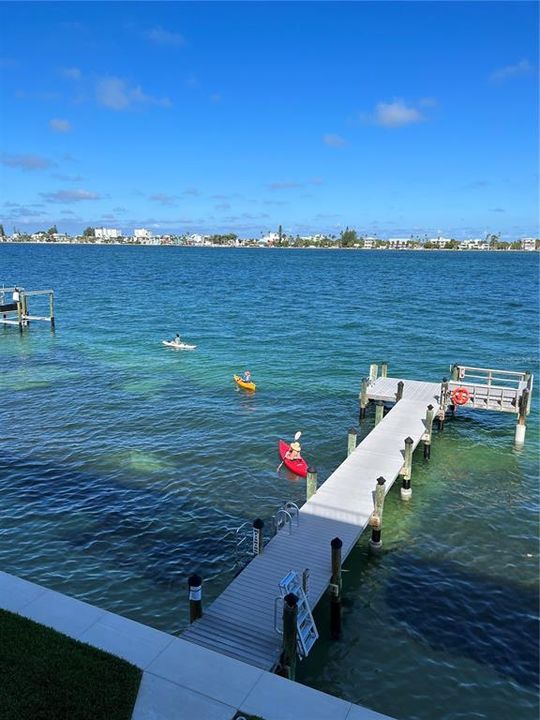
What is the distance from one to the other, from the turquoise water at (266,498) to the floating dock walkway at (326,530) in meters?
1.10

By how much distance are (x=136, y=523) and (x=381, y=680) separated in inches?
384

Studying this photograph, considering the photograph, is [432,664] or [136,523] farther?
[136,523]

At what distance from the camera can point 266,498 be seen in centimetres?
2180

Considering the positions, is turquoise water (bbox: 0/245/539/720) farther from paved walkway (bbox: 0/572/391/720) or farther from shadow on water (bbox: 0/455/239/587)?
paved walkway (bbox: 0/572/391/720)

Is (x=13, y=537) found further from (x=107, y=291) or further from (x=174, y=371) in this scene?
(x=107, y=291)

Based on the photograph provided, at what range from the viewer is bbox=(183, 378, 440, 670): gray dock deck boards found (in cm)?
1323

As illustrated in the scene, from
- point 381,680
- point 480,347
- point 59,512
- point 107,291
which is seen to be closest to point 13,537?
point 59,512

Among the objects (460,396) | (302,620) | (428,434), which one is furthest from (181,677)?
(460,396)

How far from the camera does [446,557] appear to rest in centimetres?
1830

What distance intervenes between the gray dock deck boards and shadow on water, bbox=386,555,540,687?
2.13 meters

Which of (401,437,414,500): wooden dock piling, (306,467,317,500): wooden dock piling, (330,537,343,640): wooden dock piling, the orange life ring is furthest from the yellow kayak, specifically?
(330,537,343,640): wooden dock piling

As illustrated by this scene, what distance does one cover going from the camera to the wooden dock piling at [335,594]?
48.8 ft

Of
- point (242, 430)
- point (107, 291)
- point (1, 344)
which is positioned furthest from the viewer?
point (107, 291)

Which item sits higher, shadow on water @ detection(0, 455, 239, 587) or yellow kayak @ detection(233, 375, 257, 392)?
yellow kayak @ detection(233, 375, 257, 392)
